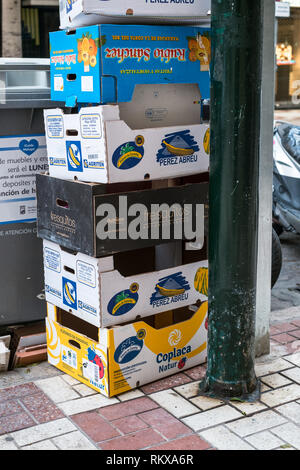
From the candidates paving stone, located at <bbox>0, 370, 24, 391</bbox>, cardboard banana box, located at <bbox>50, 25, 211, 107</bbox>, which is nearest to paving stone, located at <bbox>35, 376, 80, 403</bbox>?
paving stone, located at <bbox>0, 370, 24, 391</bbox>

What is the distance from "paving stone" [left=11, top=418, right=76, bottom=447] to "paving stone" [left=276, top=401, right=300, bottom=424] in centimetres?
100

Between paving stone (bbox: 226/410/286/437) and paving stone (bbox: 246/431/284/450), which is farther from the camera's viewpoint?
paving stone (bbox: 226/410/286/437)

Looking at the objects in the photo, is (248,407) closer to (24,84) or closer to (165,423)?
(165,423)

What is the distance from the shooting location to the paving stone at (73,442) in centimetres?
274

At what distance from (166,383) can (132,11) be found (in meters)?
1.90

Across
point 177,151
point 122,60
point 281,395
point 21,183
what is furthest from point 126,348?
point 122,60

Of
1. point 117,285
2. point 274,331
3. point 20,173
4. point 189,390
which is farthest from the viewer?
point 274,331

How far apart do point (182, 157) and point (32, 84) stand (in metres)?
Answer: 1.15

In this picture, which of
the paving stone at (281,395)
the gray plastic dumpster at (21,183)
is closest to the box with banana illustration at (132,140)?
the gray plastic dumpster at (21,183)

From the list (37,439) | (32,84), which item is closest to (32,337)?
(37,439)

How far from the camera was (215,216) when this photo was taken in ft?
9.93

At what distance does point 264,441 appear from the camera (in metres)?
2.77

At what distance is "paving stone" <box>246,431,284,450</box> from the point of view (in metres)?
2.73

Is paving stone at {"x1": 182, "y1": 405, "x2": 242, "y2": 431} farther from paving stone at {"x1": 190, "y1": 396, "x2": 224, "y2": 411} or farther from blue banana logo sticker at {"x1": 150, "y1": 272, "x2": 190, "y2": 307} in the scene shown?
blue banana logo sticker at {"x1": 150, "y1": 272, "x2": 190, "y2": 307}
